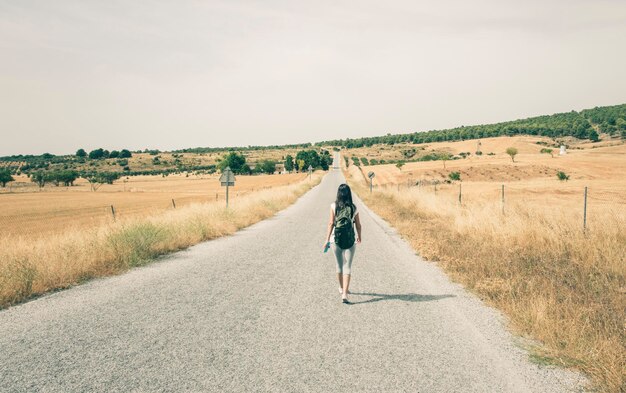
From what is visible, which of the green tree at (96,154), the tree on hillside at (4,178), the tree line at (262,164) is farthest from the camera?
the green tree at (96,154)

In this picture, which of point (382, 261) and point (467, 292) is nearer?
point (467, 292)

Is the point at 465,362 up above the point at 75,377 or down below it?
below

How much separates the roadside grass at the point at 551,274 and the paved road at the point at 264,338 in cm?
36

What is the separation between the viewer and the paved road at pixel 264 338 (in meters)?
4.01

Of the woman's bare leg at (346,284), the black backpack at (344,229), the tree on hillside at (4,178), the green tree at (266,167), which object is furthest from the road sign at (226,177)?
the green tree at (266,167)

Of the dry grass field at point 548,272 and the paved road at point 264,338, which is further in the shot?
the dry grass field at point 548,272

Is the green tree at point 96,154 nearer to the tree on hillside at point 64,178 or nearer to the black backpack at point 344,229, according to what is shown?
the tree on hillside at point 64,178

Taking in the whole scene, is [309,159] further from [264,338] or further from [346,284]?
[264,338]

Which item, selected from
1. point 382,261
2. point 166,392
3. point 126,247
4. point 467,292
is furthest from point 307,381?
point 126,247

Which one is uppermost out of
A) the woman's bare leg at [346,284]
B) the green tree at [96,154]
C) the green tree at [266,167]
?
the green tree at [96,154]

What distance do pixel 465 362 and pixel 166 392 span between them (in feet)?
10.7

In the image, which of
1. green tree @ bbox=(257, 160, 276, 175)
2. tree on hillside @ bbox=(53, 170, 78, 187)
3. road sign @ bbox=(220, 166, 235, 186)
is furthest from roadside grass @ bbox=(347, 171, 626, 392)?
green tree @ bbox=(257, 160, 276, 175)

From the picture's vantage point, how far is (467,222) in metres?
14.2

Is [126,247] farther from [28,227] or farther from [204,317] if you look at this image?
[28,227]
